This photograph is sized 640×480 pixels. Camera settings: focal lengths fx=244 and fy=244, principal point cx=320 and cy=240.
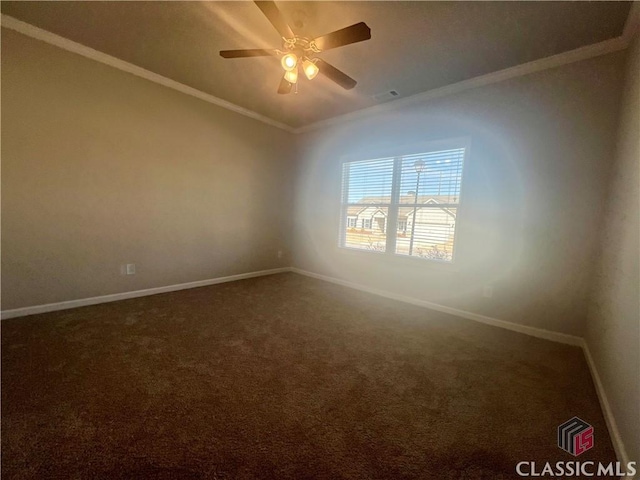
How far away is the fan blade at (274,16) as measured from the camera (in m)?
1.49

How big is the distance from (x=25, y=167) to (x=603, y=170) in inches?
210

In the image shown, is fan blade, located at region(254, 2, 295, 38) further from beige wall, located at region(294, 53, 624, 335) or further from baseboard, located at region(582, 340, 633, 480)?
baseboard, located at region(582, 340, 633, 480)

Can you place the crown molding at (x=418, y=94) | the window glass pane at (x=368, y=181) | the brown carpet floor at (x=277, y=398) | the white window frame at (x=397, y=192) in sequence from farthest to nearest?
the window glass pane at (x=368, y=181)
the white window frame at (x=397, y=192)
the crown molding at (x=418, y=94)
the brown carpet floor at (x=277, y=398)

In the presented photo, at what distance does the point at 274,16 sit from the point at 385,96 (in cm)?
203

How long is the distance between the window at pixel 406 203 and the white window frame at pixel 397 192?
0.05 feet

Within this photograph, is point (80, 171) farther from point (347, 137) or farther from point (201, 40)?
point (347, 137)

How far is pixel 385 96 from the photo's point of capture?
10.5 ft

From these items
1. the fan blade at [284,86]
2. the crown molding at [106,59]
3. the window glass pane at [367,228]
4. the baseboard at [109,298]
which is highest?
the crown molding at [106,59]

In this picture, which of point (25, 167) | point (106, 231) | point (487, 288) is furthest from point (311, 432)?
point (25, 167)

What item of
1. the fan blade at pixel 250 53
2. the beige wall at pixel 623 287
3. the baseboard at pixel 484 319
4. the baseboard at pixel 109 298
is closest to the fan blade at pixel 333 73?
the fan blade at pixel 250 53

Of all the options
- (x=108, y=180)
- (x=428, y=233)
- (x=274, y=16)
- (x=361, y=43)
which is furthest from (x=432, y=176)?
(x=108, y=180)

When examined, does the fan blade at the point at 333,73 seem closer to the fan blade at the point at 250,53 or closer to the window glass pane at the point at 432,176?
Result: the fan blade at the point at 250,53

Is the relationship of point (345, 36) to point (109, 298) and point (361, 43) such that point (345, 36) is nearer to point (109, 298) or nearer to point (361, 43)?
point (361, 43)

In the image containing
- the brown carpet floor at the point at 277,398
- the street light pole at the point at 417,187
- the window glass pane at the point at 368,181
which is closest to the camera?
the brown carpet floor at the point at 277,398
